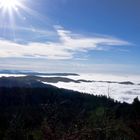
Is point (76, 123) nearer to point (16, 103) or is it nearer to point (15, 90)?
point (16, 103)

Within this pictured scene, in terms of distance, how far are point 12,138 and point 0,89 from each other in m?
130

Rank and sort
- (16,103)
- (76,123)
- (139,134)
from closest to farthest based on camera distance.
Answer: (76,123), (139,134), (16,103)

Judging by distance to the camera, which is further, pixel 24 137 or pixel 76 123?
pixel 24 137

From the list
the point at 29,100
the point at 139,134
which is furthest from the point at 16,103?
the point at 139,134

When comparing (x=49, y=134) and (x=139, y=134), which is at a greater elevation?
(x=49, y=134)

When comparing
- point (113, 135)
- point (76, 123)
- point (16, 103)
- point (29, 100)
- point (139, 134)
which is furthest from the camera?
point (29, 100)

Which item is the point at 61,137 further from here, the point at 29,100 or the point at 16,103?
the point at 29,100

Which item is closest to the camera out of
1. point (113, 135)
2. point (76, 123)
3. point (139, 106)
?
point (76, 123)

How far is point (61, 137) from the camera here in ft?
18.9

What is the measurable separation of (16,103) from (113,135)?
121 meters

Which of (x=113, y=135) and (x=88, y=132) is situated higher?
(x=88, y=132)

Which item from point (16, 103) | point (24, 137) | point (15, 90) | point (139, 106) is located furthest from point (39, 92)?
point (24, 137)

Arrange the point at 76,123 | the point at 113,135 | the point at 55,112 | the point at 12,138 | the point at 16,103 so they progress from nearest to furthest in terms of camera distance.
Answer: the point at 55,112
the point at 76,123
the point at 113,135
the point at 12,138
the point at 16,103

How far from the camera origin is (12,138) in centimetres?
2352
